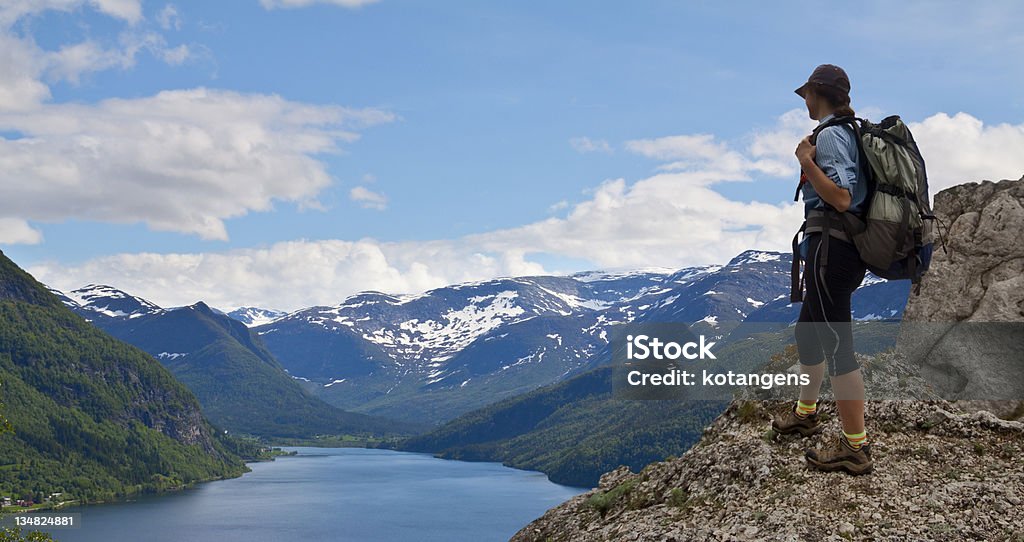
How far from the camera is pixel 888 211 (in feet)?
26.0

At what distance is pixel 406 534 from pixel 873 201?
160 metres

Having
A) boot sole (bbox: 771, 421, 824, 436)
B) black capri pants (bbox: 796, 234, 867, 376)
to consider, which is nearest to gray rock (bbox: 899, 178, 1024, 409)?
boot sole (bbox: 771, 421, 824, 436)

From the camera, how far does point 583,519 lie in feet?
36.0

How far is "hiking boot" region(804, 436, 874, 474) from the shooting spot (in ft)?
29.0

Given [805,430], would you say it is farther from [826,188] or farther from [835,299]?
[826,188]

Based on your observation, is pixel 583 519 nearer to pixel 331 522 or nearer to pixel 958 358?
pixel 958 358

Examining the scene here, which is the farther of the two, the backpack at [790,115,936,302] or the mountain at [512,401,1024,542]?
the mountain at [512,401,1024,542]

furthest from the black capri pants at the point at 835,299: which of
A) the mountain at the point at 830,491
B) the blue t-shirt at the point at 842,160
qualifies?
the mountain at the point at 830,491

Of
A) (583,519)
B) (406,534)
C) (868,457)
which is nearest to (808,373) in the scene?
(868,457)

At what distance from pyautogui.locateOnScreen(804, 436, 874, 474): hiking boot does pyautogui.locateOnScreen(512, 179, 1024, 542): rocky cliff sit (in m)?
0.11

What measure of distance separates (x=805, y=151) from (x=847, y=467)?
11.2ft

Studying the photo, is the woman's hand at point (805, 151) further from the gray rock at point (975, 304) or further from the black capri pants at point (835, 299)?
the gray rock at point (975, 304)

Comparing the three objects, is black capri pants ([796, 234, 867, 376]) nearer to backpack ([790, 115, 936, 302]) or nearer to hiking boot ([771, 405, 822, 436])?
backpack ([790, 115, 936, 302])

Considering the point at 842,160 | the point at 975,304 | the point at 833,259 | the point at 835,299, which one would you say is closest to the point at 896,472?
the point at 835,299
